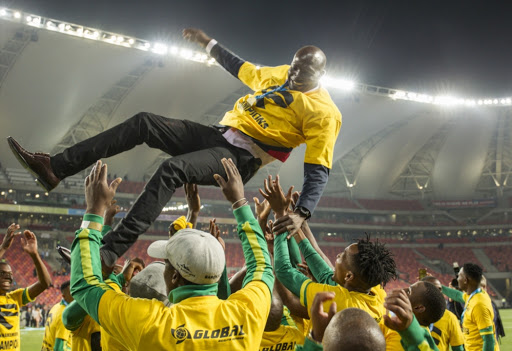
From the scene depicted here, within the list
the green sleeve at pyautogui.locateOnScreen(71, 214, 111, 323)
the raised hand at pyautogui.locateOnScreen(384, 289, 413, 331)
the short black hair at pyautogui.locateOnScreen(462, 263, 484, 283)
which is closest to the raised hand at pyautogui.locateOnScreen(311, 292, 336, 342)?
the raised hand at pyautogui.locateOnScreen(384, 289, 413, 331)

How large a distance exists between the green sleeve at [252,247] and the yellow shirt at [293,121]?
1.04 meters

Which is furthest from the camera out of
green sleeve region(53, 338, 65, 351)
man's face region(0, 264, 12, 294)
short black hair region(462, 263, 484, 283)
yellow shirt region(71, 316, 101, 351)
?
short black hair region(462, 263, 484, 283)

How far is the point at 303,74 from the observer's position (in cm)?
347

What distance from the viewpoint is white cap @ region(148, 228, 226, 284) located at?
6.51ft

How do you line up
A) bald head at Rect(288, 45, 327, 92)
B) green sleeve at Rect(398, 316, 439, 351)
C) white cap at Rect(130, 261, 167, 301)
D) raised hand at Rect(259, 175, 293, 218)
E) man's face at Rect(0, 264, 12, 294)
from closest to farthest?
1. green sleeve at Rect(398, 316, 439, 351)
2. white cap at Rect(130, 261, 167, 301)
3. raised hand at Rect(259, 175, 293, 218)
4. bald head at Rect(288, 45, 327, 92)
5. man's face at Rect(0, 264, 12, 294)

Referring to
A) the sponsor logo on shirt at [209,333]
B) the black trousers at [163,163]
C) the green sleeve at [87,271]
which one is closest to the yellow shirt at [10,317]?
the black trousers at [163,163]

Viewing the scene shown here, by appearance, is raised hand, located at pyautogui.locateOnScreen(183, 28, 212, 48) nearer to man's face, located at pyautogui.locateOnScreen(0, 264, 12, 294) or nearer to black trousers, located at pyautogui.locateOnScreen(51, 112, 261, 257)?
black trousers, located at pyautogui.locateOnScreen(51, 112, 261, 257)

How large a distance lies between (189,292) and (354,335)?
2.47ft

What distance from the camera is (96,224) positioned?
2.16m

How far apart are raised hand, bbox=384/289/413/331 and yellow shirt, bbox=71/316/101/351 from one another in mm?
2641

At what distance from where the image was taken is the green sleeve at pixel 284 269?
2.88 m

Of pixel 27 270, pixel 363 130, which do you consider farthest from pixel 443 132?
pixel 27 270

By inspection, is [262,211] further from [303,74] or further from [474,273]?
[474,273]

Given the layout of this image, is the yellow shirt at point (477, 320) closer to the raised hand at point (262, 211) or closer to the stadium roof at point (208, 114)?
the raised hand at point (262, 211)
